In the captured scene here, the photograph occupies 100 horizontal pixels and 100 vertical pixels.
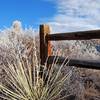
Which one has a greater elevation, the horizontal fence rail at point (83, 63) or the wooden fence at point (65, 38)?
the wooden fence at point (65, 38)

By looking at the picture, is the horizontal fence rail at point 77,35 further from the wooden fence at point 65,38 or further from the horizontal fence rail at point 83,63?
the horizontal fence rail at point 83,63

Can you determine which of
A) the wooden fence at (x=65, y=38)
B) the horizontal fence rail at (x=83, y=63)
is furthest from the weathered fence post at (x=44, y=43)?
the horizontal fence rail at (x=83, y=63)

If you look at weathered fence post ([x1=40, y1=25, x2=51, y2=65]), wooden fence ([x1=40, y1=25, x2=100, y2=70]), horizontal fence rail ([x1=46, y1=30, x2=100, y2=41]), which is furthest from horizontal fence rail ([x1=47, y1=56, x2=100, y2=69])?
weathered fence post ([x1=40, y1=25, x2=51, y2=65])

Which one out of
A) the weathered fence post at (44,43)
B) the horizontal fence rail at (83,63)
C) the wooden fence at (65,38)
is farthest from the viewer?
the weathered fence post at (44,43)

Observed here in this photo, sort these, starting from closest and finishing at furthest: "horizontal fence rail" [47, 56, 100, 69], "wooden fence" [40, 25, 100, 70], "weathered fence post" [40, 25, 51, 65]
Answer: "horizontal fence rail" [47, 56, 100, 69], "wooden fence" [40, 25, 100, 70], "weathered fence post" [40, 25, 51, 65]

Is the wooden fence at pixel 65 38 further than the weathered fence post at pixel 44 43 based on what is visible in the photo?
No

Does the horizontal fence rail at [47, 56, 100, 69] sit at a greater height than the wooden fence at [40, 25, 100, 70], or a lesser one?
lesser

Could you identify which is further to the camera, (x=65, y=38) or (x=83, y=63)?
(x=65, y=38)

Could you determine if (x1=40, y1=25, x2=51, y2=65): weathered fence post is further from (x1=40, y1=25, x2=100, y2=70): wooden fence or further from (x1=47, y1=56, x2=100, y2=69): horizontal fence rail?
(x1=47, y1=56, x2=100, y2=69): horizontal fence rail

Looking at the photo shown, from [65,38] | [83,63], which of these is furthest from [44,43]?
[83,63]

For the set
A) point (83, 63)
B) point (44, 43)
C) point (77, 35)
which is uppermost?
point (44, 43)

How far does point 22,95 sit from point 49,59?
3.10 metres

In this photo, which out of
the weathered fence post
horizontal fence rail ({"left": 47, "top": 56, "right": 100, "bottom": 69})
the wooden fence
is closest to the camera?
horizontal fence rail ({"left": 47, "top": 56, "right": 100, "bottom": 69})

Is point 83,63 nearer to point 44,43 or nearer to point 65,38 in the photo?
point 65,38
